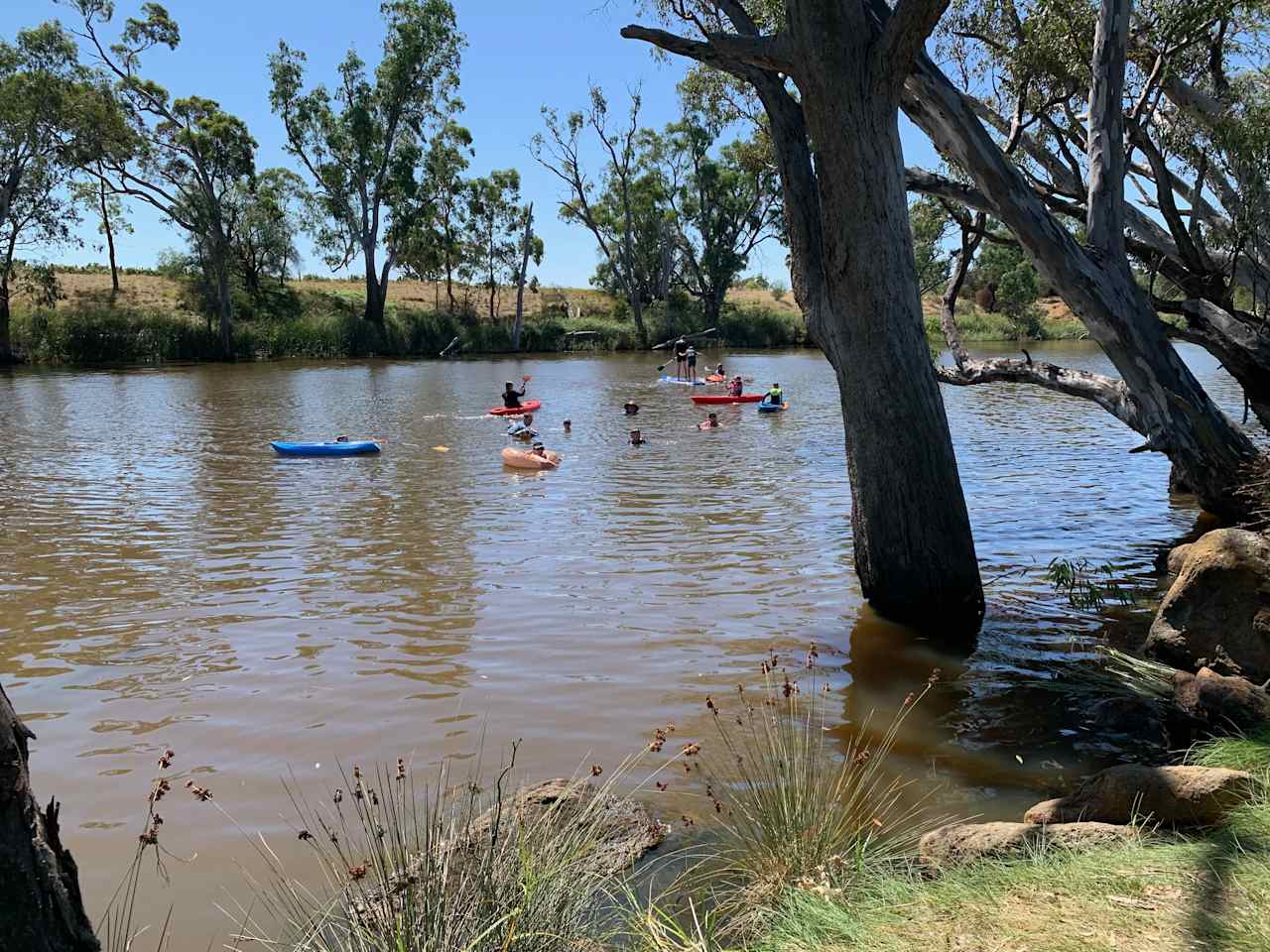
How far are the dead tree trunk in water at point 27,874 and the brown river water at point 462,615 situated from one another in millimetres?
1512

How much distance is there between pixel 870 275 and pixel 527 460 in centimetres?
1015

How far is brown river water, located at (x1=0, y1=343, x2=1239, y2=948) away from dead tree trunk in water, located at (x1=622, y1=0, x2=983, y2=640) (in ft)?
1.86

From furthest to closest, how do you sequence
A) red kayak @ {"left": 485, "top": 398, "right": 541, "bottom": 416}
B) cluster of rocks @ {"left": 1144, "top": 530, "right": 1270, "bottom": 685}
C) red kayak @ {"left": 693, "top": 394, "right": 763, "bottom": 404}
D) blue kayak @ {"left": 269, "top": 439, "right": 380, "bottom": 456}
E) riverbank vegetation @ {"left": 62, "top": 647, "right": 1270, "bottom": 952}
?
red kayak @ {"left": 693, "top": 394, "right": 763, "bottom": 404} < red kayak @ {"left": 485, "top": 398, "right": 541, "bottom": 416} < blue kayak @ {"left": 269, "top": 439, "right": 380, "bottom": 456} < cluster of rocks @ {"left": 1144, "top": 530, "right": 1270, "bottom": 685} < riverbank vegetation @ {"left": 62, "top": 647, "right": 1270, "bottom": 952}

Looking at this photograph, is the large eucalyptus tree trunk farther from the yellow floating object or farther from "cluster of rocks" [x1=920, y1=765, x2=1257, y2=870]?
the yellow floating object

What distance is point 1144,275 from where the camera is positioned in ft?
45.8

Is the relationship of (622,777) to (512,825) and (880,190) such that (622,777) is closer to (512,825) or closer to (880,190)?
(512,825)

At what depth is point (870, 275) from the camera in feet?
22.0

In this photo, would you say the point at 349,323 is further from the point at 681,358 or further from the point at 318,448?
the point at 318,448

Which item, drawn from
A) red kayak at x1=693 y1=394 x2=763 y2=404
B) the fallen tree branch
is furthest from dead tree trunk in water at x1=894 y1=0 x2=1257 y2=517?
red kayak at x1=693 y1=394 x2=763 y2=404

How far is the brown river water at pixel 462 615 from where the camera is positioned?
527cm

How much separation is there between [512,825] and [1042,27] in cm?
1098

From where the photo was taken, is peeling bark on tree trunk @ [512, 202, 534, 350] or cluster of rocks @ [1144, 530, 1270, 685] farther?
peeling bark on tree trunk @ [512, 202, 534, 350]

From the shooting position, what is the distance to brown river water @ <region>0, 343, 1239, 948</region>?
527cm

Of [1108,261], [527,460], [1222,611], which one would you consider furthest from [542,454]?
[1222,611]
